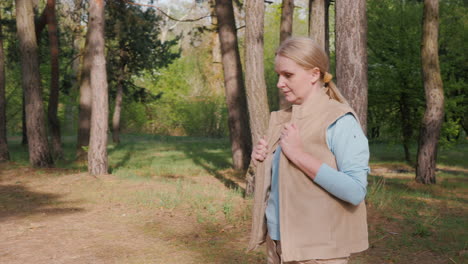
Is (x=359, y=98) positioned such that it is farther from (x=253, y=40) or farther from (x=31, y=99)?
(x=31, y=99)

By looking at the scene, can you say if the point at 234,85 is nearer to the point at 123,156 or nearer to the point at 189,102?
the point at 123,156

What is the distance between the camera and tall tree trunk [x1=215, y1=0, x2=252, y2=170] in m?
16.1

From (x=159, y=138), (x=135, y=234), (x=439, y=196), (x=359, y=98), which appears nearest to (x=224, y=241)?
(x=135, y=234)

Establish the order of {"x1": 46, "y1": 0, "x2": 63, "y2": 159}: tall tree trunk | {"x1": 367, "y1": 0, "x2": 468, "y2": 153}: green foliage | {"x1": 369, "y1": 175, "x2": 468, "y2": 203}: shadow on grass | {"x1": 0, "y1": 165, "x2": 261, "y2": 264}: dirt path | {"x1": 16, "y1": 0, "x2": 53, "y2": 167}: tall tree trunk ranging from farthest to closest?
{"x1": 367, "y1": 0, "x2": 468, "y2": 153}: green foliage → {"x1": 46, "y1": 0, "x2": 63, "y2": 159}: tall tree trunk → {"x1": 16, "y1": 0, "x2": 53, "y2": 167}: tall tree trunk → {"x1": 369, "y1": 175, "x2": 468, "y2": 203}: shadow on grass → {"x1": 0, "y1": 165, "x2": 261, "y2": 264}: dirt path

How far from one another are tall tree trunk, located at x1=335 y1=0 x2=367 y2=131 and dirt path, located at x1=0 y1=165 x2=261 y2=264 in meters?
2.84

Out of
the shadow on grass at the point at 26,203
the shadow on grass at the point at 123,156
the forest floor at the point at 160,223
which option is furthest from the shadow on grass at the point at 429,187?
the shadow on grass at the point at 123,156

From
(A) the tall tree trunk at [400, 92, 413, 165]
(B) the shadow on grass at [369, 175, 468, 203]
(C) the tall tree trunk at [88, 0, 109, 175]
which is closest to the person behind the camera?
(B) the shadow on grass at [369, 175, 468, 203]

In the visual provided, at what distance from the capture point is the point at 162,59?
2833cm

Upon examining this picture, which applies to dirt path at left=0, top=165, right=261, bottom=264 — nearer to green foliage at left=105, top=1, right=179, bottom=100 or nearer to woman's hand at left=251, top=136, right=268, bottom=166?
woman's hand at left=251, top=136, right=268, bottom=166

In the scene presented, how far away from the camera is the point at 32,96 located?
16562mm

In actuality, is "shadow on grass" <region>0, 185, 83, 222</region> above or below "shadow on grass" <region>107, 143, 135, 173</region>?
below

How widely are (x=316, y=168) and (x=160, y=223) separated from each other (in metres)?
6.81

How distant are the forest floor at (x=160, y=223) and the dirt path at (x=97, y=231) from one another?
1 cm

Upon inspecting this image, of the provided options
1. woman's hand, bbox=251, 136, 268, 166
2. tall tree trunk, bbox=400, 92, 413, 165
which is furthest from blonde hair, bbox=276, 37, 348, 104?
tall tree trunk, bbox=400, 92, 413, 165
